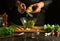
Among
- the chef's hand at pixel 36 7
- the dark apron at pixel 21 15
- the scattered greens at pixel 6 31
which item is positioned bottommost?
the scattered greens at pixel 6 31

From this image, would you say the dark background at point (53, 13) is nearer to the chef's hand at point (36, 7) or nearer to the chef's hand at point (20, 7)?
the chef's hand at point (36, 7)

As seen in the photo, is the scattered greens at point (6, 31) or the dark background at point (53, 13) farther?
the dark background at point (53, 13)

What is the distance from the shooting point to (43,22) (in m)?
1.43

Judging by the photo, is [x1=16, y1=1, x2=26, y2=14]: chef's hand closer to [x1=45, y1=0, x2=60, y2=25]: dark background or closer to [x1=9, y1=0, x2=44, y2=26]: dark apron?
[x1=9, y1=0, x2=44, y2=26]: dark apron

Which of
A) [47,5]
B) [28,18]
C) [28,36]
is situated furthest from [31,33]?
[47,5]

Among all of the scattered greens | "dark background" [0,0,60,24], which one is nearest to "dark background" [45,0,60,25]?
"dark background" [0,0,60,24]

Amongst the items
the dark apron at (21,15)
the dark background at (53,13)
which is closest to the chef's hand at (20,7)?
the dark apron at (21,15)

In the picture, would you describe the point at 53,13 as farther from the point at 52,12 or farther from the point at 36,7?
the point at 36,7

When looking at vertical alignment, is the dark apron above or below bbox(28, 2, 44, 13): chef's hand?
below

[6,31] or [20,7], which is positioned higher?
[20,7]

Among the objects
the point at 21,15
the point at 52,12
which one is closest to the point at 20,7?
the point at 21,15

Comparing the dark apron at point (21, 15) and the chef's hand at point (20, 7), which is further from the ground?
the chef's hand at point (20, 7)

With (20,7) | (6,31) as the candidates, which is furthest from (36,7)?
(6,31)

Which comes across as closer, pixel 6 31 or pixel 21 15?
pixel 6 31
